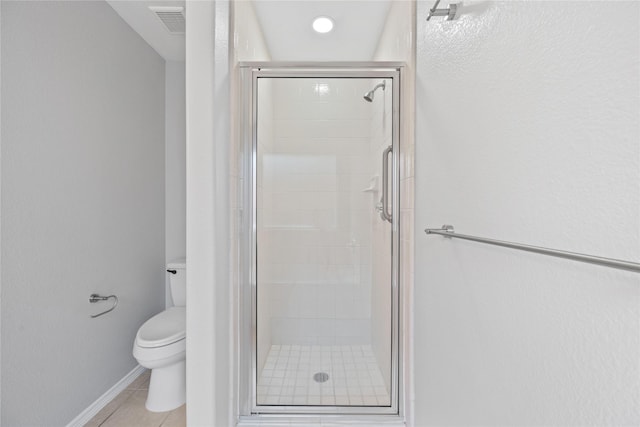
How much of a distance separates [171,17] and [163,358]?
6.98 feet

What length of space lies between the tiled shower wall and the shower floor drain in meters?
0.17

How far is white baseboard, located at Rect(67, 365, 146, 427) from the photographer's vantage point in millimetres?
1791

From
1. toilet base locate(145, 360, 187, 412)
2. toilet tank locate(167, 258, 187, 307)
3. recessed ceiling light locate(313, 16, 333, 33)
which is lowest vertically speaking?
toilet base locate(145, 360, 187, 412)

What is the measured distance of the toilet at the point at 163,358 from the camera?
181cm

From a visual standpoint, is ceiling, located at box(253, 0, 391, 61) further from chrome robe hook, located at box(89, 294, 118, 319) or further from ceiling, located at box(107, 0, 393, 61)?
chrome robe hook, located at box(89, 294, 118, 319)

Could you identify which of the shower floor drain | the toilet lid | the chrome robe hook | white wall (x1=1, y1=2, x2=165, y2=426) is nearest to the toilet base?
the toilet lid

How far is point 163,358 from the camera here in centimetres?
182

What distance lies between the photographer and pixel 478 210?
0.96 metres

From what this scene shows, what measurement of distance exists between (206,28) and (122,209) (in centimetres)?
139

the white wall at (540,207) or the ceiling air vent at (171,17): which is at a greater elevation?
the ceiling air vent at (171,17)

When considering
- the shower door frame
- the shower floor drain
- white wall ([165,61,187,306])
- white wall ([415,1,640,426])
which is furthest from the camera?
white wall ([165,61,187,306])

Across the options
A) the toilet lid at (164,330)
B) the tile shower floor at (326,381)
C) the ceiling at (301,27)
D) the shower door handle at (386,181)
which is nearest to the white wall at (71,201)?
the ceiling at (301,27)

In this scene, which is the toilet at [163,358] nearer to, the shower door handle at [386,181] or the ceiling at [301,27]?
the shower door handle at [386,181]

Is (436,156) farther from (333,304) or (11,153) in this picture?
(11,153)
